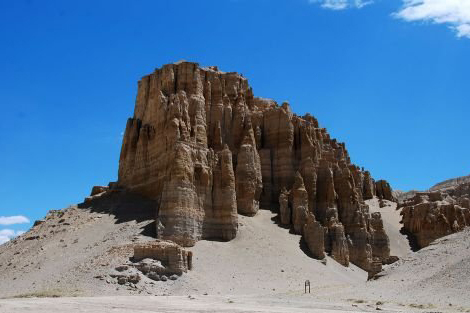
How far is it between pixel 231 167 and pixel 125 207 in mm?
12319

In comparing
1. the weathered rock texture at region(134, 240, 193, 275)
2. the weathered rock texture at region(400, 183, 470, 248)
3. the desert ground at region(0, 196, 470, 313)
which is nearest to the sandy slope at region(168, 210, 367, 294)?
the desert ground at region(0, 196, 470, 313)

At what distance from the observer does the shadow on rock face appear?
63.8 meters

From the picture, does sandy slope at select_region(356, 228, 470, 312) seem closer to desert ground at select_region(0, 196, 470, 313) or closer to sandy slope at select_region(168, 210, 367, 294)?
desert ground at select_region(0, 196, 470, 313)

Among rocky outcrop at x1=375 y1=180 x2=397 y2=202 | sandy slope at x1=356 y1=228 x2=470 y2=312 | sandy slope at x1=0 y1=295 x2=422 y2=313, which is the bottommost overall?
sandy slope at x1=0 y1=295 x2=422 y2=313

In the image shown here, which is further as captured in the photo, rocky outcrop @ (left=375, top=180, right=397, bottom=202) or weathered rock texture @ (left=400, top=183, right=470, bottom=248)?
rocky outcrop @ (left=375, top=180, right=397, bottom=202)

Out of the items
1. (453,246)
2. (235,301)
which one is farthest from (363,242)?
(235,301)

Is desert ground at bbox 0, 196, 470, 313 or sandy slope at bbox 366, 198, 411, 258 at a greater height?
sandy slope at bbox 366, 198, 411, 258

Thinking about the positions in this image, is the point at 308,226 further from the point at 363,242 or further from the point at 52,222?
the point at 52,222

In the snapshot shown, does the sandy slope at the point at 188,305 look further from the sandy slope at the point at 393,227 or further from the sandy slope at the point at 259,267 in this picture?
the sandy slope at the point at 393,227

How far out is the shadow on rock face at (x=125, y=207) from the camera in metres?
63.8

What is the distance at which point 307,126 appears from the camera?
83125 millimetres

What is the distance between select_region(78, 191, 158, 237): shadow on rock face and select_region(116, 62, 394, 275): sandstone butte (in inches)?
50.3

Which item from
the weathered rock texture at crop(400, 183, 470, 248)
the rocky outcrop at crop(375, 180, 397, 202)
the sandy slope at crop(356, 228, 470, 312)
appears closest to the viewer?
the sandy slope at crop(356, 228, 470, 312)

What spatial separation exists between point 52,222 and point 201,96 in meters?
22.1
